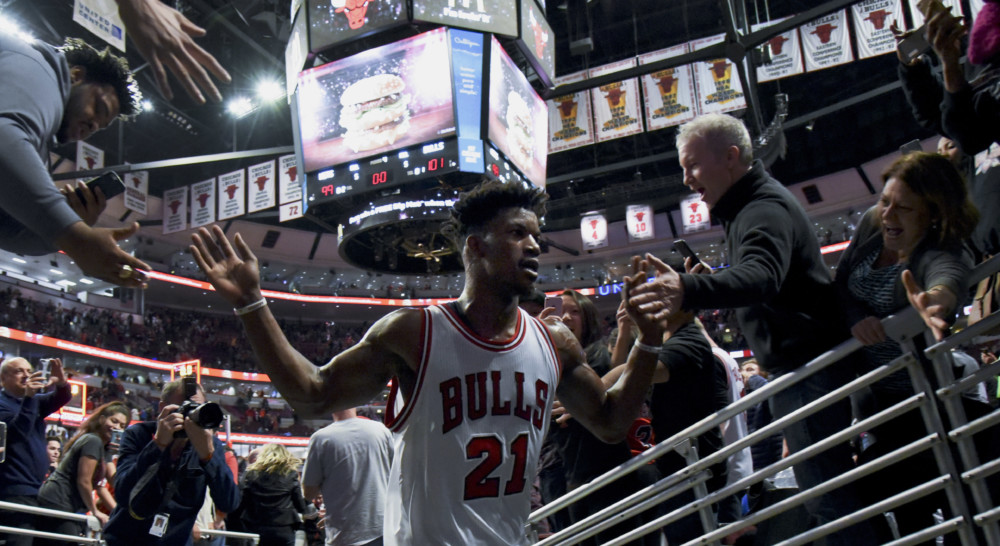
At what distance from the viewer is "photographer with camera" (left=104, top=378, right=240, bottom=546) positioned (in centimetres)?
412

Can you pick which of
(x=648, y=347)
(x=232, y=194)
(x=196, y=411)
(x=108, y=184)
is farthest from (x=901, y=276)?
(x=232, y=194)

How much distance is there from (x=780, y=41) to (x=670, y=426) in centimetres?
1161

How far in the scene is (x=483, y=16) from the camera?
11.0 meters

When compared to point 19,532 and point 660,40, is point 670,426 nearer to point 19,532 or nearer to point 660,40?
point 19,532

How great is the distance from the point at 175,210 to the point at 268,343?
17138 millimetres

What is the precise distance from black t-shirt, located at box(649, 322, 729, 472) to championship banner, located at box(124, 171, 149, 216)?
56.5 feet

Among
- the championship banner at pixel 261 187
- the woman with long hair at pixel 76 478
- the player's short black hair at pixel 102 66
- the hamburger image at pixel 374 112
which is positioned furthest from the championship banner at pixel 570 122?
the player's short black hair at pixel 102 66

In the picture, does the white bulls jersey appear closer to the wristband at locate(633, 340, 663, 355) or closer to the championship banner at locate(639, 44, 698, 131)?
the wristband at locate(633, 340, 663, 355)

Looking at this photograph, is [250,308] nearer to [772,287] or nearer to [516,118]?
[772,287]

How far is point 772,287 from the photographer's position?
2494mm

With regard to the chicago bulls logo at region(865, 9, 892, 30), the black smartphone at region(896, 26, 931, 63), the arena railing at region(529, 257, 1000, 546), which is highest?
the chicago bulls logo at region(865, 9, 892, 30)

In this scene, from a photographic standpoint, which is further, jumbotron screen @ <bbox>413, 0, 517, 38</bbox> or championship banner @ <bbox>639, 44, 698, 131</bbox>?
championship banner @ <bbox>639, 44, 698, 131</bbox>

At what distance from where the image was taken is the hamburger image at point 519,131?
11.6 meters

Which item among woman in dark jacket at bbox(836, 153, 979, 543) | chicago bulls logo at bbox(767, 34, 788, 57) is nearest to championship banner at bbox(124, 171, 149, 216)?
chicago bulls logo at bbox(767, 34, 788, 57)
